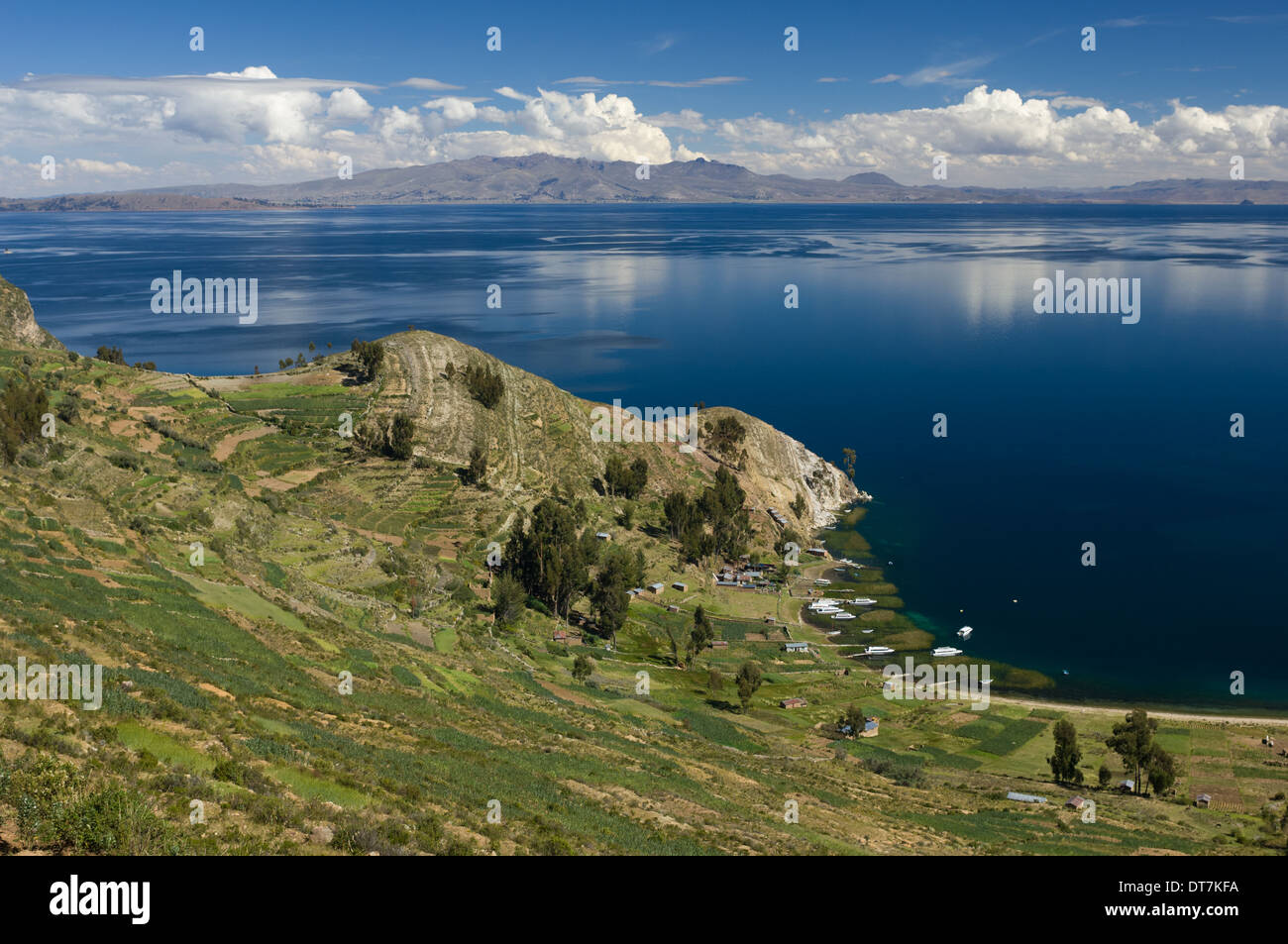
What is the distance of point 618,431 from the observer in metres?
111

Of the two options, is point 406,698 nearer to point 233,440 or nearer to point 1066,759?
point 1066,759

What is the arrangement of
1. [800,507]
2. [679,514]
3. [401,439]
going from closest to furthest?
[401,439] < [679,514] < [800,507]

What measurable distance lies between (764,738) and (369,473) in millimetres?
52246

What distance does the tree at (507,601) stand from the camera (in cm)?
6231

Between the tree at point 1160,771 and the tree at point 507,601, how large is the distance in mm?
43679

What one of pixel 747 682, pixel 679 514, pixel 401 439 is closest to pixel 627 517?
pixel 679 514

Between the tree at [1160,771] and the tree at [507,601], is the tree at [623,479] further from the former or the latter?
the tree at [1160,771]

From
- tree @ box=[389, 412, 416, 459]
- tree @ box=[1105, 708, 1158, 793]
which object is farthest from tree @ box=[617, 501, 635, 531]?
tree @ box=[1105, 708, 1158, 793]

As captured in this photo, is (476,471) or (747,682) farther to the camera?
(476,471)

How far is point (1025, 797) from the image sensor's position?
1799 inches

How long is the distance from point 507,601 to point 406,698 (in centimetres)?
2747

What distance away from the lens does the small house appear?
1778 inches
